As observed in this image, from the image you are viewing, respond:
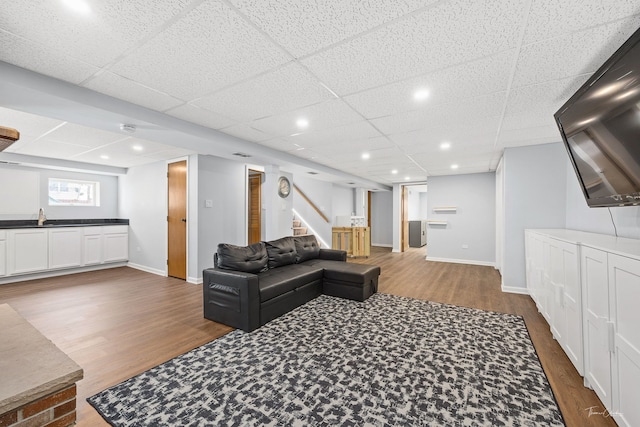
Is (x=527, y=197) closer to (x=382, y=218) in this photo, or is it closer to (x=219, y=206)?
(x=219, y=206)

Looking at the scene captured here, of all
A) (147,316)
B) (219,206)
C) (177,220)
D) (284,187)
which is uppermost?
(284,187)

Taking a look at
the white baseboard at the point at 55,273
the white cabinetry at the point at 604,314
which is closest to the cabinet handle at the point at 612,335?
the white cabinetry at the point at 604,314

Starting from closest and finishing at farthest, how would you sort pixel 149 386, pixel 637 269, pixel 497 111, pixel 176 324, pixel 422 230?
pixel 637 269, pixel 149 386, pixel 497 111, pixel 176 324, pixel 422 230

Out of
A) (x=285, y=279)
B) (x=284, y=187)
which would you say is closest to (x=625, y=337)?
(x=285, y=279)

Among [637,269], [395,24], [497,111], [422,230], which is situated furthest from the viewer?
[422,230]

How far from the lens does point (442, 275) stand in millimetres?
5551

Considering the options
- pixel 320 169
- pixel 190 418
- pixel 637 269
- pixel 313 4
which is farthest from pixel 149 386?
pixel 320 169

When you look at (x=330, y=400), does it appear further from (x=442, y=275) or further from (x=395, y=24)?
(x=442, y=275)

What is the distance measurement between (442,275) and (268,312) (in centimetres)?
399

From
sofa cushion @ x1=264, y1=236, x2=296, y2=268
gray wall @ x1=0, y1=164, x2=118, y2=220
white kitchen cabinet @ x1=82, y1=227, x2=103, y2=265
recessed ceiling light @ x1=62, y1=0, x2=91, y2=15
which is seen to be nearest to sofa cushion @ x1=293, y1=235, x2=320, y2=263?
sofa cushion @ x1=264, y1=236, x2=296, y2=268

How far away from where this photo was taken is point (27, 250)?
5.01 m

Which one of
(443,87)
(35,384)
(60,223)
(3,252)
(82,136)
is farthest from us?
(60,223)

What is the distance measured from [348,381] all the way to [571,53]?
9.13 feet

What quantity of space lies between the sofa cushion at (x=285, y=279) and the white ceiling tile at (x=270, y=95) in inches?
75.2
